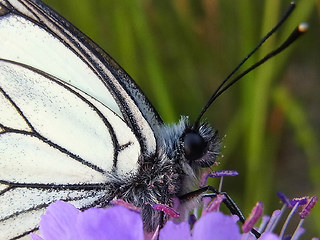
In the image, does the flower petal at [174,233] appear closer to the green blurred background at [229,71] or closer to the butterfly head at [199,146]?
the butterfly head at [199,146]

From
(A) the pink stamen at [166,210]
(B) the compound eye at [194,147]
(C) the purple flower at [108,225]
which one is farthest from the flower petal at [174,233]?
(B) the compound eye at [194,147]

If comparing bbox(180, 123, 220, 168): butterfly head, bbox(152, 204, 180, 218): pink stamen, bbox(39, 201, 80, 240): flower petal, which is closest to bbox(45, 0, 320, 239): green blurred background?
bbox(180, 123, 220, 168): butterfly head

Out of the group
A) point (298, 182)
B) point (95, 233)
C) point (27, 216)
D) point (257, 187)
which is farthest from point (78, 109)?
point (298, 182)

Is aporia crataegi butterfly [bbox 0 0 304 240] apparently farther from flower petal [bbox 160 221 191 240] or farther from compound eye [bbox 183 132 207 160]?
flower petal [bbox 160 221 191 240]

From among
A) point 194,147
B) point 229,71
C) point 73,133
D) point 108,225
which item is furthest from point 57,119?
point 229,71

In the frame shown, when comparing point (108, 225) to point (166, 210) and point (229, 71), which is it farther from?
point (229, 71)

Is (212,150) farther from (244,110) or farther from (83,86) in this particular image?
(244,110)

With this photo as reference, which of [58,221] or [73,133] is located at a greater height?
[73,133]
